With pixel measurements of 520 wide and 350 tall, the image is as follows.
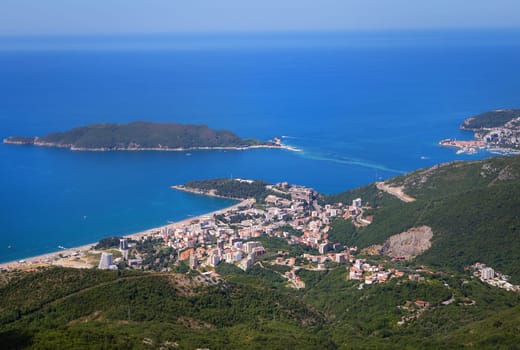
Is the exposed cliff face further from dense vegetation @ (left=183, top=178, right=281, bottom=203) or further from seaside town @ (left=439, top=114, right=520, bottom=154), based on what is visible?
seaside town @ (left=439, top=114, right=520, bottom=154)

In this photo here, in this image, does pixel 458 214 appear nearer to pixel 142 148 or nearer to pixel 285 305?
pixel 285 305

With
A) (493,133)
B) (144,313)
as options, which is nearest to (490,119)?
(493,133)

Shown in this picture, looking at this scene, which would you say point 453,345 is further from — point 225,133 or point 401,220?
point 225,133

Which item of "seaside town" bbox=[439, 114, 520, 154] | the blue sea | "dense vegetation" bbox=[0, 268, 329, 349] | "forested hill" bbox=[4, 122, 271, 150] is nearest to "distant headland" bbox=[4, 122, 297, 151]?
"forested hill" bbox=[4, 122, 271, 150]

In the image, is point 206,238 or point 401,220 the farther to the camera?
point 206,238

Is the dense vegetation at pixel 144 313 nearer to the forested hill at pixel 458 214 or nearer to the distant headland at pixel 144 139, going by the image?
the forested hill at pixel 458 214

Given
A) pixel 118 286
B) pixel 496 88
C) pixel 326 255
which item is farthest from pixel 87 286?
pixel 496 88

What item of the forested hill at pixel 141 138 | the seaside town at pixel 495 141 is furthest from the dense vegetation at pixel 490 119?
the forested hill at pixel 141 138
